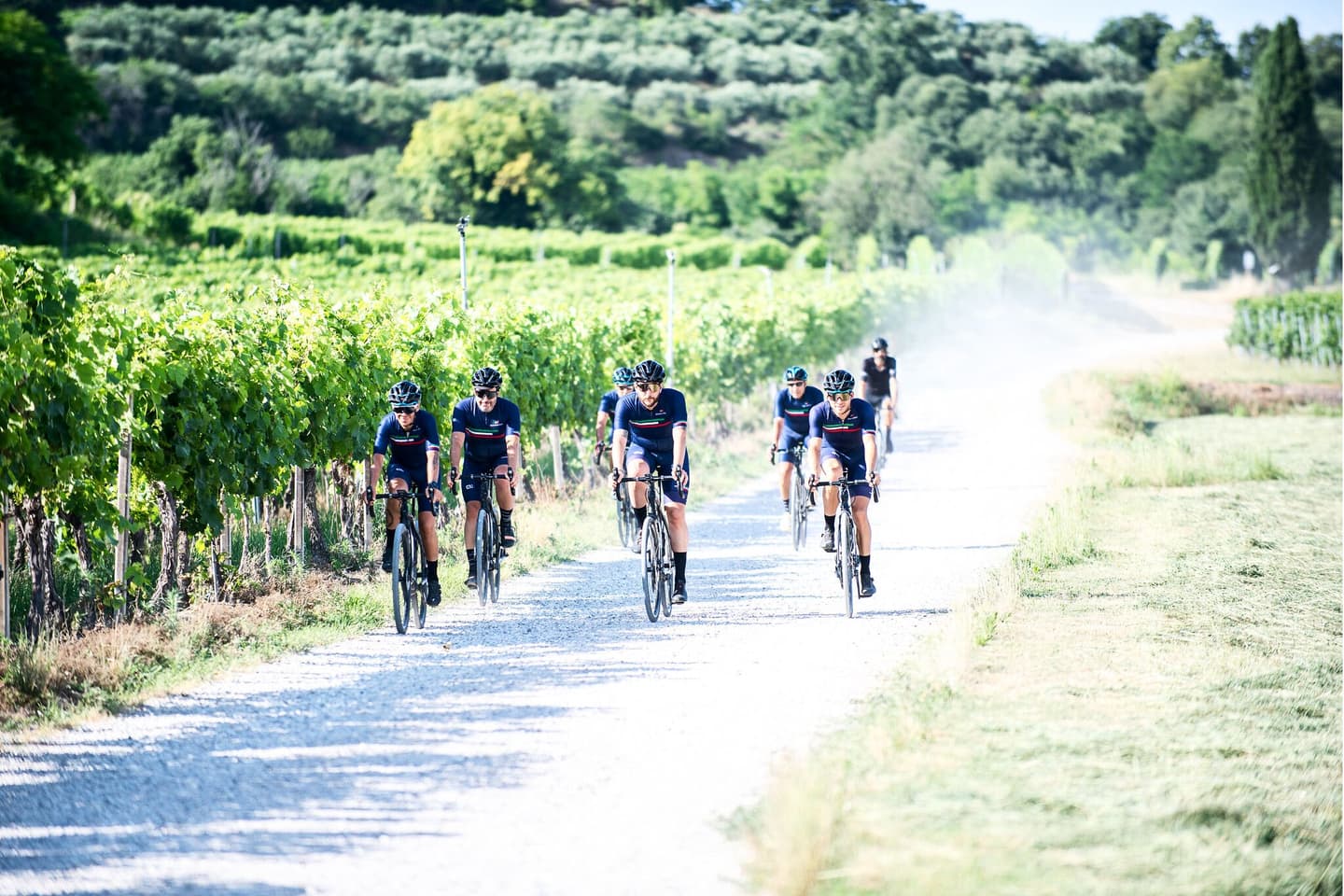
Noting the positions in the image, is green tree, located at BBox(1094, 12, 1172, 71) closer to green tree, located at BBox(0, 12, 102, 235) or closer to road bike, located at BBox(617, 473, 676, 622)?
green tree, located at BBox(0, 12, 102, 235)

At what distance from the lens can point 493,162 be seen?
89500mm

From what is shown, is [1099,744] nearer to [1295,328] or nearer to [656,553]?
[656,553]

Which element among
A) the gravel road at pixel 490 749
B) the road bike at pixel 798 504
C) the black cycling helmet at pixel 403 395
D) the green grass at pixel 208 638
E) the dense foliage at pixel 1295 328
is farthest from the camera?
the dense foliage at pixel 1295 328

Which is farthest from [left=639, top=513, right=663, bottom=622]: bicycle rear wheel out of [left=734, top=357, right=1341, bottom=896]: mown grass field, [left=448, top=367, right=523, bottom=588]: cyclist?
[left=734, top=357, right=1341, bottom=896]: mown grass field

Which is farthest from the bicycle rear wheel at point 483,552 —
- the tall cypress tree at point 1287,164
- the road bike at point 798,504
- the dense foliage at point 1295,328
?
the tall cypress tree at point 1287,164

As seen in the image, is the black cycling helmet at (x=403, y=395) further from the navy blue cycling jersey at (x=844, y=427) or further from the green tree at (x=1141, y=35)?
the green tree at (x=1141, y=35)

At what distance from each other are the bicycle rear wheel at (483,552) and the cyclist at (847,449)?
2466 mm

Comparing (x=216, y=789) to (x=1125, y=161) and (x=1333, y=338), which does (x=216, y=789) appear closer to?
(x=1333, y=338)

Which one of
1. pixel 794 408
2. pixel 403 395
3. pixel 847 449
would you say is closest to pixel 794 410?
pixel 794 408

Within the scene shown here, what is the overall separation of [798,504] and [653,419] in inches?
159

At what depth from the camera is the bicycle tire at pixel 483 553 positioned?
12.1m

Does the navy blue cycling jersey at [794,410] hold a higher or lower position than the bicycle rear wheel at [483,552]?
higher

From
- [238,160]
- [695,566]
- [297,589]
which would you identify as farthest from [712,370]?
[238,160]

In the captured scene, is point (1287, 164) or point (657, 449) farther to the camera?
point (1287, 164)
